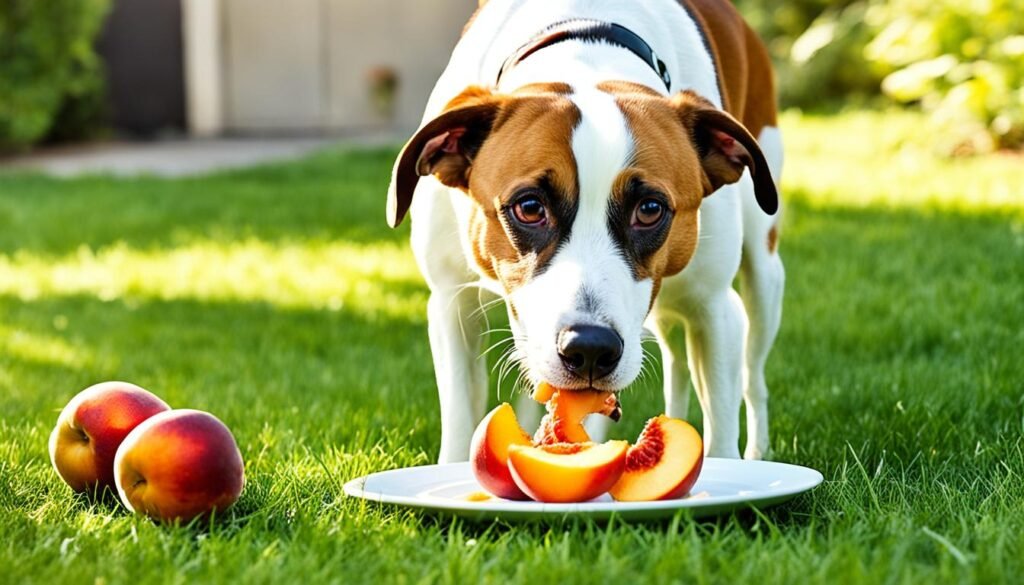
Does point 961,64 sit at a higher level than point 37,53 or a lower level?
higher

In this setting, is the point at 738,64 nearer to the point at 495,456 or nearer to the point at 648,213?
the point at 648,213

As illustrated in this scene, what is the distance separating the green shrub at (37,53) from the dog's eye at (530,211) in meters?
11.6

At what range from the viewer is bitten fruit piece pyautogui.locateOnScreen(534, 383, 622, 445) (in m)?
3.21

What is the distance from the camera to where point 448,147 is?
3602 mm

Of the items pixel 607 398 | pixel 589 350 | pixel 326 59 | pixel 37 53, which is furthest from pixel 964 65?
pixel 326 59

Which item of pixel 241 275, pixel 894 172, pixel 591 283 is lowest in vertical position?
pixel 241 275

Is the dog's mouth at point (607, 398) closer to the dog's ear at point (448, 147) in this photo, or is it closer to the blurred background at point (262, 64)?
the dog's ear at point (448, 147)

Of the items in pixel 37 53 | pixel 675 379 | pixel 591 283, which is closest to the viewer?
pixel 591 283

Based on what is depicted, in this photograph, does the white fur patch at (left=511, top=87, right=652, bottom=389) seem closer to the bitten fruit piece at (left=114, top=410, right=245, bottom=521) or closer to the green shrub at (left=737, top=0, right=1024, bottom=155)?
the bitten fruit piece at (left=114, top=410, right=245, bottom=521)

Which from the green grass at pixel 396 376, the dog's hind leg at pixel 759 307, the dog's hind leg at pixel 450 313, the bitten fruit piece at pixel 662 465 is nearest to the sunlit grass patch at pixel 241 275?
the green grass at pixel 396 376

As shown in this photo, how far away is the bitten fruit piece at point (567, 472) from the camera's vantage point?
3.02 m

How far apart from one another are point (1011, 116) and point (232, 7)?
9927 millimetres

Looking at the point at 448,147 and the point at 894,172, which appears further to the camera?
the point at 894,172

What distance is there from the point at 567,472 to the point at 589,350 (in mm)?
255
